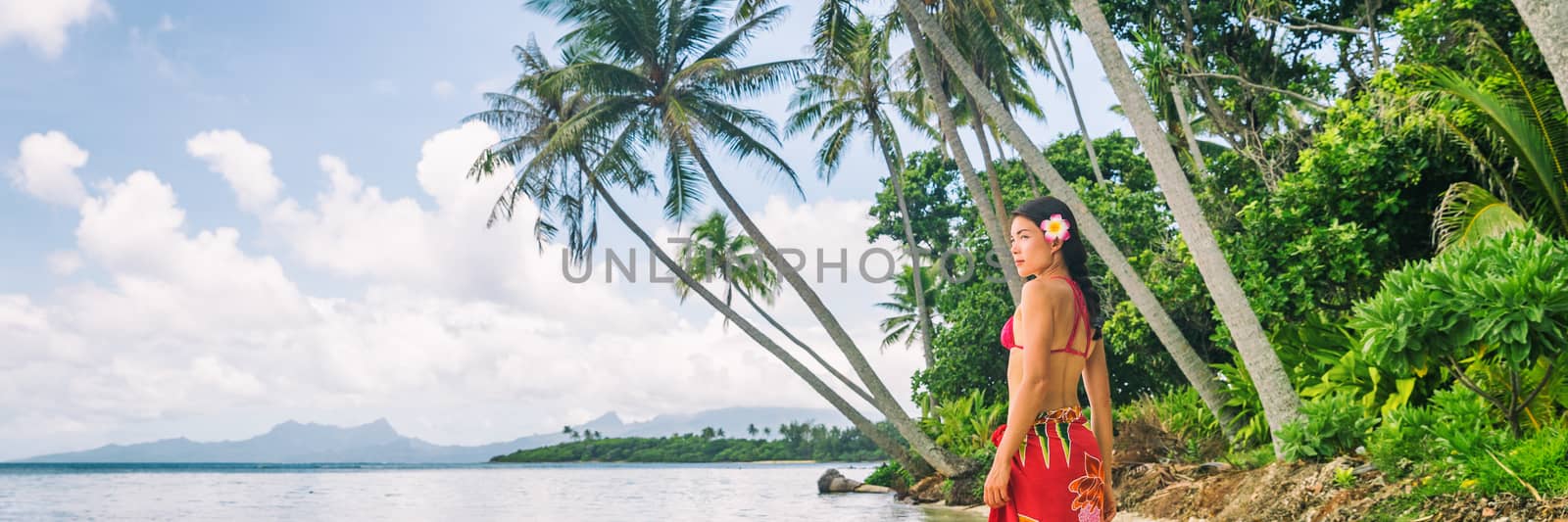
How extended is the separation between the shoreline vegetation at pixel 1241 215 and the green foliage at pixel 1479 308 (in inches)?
0.7

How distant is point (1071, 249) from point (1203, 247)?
7853 mm

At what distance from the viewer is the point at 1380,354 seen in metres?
6.58

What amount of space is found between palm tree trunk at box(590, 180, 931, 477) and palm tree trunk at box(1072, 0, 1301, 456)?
29.1 ft

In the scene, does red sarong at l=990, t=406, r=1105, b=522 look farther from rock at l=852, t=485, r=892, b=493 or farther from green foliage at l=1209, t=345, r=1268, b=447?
rock at l=852, t=485, r=892, b=493

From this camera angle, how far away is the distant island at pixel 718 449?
71312 millimetres

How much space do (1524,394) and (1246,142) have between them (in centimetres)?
717

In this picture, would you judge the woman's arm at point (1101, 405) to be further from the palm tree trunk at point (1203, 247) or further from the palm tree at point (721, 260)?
the palm tree at point (721, 260)

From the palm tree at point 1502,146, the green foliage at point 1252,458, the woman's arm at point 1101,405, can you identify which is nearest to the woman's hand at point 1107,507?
the woman's arm at point 1101,405

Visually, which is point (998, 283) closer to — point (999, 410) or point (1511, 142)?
point (999, 410)

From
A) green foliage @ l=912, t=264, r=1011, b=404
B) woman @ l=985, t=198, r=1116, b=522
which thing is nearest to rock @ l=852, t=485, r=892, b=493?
green foliage @ l=912, t=264, r=1011, b=404

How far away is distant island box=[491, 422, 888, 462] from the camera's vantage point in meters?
71.3

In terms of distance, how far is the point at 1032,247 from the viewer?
A: 284 cm

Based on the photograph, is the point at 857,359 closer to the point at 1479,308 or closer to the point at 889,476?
the point at 889,476

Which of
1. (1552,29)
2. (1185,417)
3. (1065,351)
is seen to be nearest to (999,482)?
(1065,351)
